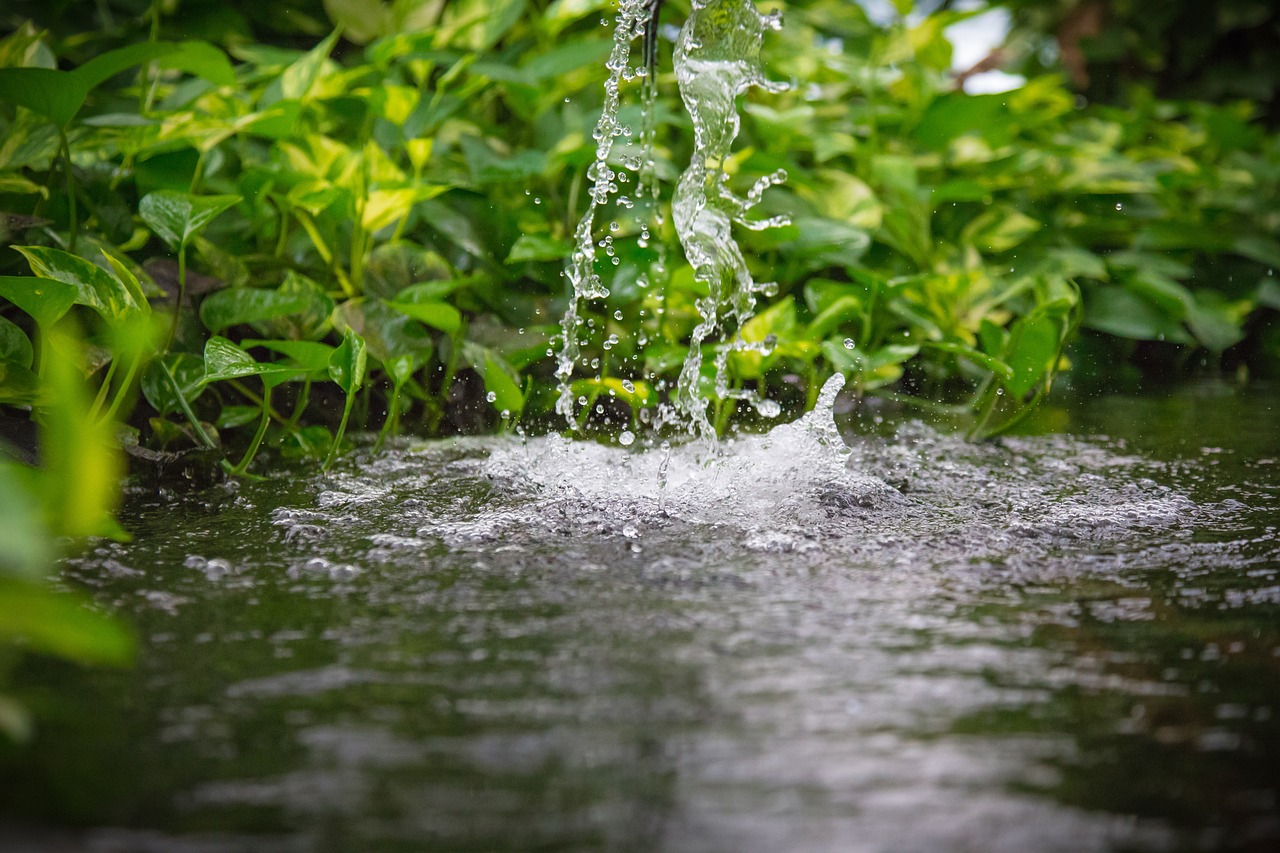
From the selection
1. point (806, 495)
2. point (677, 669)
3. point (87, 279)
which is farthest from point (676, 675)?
point (87, 279)

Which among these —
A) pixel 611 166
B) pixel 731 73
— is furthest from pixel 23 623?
pixel 611 166

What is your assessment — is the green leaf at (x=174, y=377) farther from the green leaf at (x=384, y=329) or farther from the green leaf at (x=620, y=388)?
the green leaf at (x=620, y=388)

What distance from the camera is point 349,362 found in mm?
1285

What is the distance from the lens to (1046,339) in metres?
1.53

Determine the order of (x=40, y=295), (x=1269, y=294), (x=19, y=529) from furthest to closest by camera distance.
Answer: (x=1269, y=294)
(x=40, y=295)
(x=19, y=529)

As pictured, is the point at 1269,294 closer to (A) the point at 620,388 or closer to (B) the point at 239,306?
(A) the point at 620,388

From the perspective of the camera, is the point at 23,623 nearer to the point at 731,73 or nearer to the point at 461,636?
the point at 461,636

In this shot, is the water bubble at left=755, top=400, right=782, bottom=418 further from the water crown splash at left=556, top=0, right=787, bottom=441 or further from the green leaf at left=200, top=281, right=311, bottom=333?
the green leaf at left=200, top=281, right=311, bottom=333

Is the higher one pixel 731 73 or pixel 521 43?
pixel 521 43

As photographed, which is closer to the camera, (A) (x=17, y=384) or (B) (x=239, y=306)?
(A) (x=17, y=384)

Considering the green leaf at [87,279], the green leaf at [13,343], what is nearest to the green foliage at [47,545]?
the green leaf at [87,279]

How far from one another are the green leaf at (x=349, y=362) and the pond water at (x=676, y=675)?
0.46 feet

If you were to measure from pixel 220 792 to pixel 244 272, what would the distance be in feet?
4.19

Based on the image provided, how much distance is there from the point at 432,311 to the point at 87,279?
46 cm
